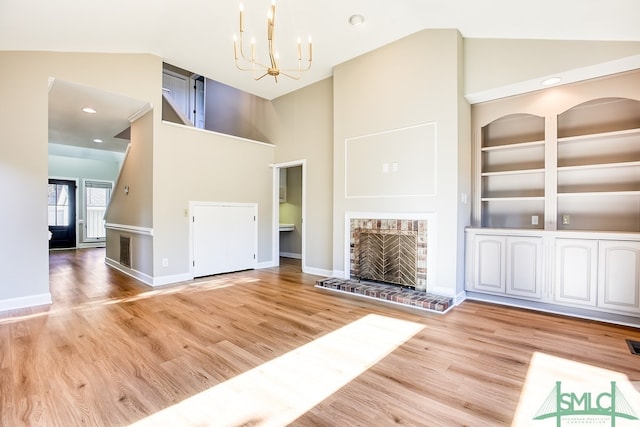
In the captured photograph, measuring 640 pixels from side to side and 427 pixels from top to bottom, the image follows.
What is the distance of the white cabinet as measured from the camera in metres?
3.48

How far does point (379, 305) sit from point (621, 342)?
217 cm

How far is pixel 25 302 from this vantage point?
348 cm

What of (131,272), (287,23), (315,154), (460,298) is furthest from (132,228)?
(460,298)

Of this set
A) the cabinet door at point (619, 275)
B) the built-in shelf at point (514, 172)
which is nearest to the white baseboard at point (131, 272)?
Answer: the built-in shelf at point (514, 172)

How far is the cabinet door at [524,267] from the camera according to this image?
11.4 feet

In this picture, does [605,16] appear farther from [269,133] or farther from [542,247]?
[269,133]

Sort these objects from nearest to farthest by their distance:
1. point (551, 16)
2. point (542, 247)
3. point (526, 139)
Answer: point (551, 16), point (542, 247), point (526, 139)

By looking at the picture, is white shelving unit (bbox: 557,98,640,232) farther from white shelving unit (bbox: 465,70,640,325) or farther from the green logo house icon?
the green logo house icon

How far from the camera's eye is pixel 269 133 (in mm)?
6344

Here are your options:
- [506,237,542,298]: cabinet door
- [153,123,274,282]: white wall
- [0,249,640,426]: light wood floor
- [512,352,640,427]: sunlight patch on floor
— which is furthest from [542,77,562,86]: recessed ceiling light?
[153,123,274,282]: white wall

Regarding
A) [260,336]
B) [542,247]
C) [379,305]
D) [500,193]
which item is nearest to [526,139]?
[500,193]

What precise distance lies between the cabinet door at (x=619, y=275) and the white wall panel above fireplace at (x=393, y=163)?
181 cm

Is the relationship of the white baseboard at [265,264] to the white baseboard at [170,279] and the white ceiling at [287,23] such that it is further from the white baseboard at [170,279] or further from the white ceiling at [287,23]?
the white ceiling at [287,23]

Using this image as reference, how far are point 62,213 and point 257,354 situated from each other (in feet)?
33.4
